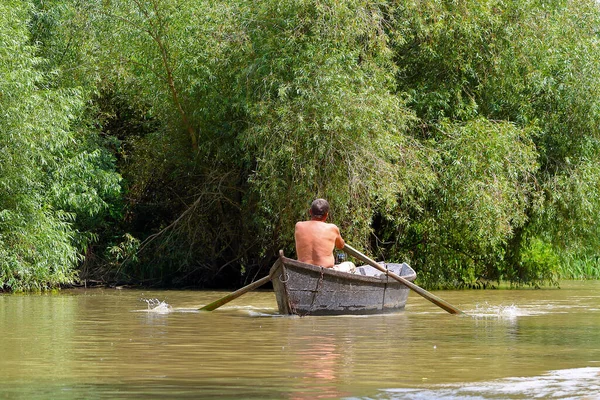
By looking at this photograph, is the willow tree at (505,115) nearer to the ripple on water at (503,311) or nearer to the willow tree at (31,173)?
the ripple on water at (503,311)

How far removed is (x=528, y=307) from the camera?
15.9 metres

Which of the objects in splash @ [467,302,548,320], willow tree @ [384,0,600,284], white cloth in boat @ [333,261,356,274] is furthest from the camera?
willow tree @ [384,0,600,284]

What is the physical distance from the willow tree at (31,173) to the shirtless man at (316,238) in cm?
677

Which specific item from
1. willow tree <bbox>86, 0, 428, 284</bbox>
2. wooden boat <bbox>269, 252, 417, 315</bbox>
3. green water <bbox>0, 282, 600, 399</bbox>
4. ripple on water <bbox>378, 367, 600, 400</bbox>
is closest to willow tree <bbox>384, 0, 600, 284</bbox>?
willow tree <bbox>86, 0, 428, 284</bbox>

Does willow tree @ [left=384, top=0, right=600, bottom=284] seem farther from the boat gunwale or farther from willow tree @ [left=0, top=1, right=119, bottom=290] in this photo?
willow tree @ [left=0, top=1, right=119, bottom=290]

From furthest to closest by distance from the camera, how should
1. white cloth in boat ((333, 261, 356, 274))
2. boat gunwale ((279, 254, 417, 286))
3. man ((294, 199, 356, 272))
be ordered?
white cloth in boat ((333, 261, 356, 274))
man ((294, 199, 356, 272))
boat gunwale ((279, 254, 417, 286))

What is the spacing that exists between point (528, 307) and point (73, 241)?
10.0m

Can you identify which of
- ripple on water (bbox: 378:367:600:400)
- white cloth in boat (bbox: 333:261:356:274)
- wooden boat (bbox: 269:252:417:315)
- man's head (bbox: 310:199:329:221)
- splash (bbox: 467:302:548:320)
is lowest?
ripple on water (bbox: 378:367:600:400)

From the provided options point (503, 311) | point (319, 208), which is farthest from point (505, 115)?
point (319, 208)

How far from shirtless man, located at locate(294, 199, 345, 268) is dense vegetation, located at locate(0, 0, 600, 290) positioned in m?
4.78

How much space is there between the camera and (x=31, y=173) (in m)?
19.1

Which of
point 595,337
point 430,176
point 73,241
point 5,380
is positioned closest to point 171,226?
point 73,241

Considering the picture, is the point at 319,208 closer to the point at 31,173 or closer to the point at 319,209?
the point at 319,209

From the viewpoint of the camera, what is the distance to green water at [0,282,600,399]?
6.87m
